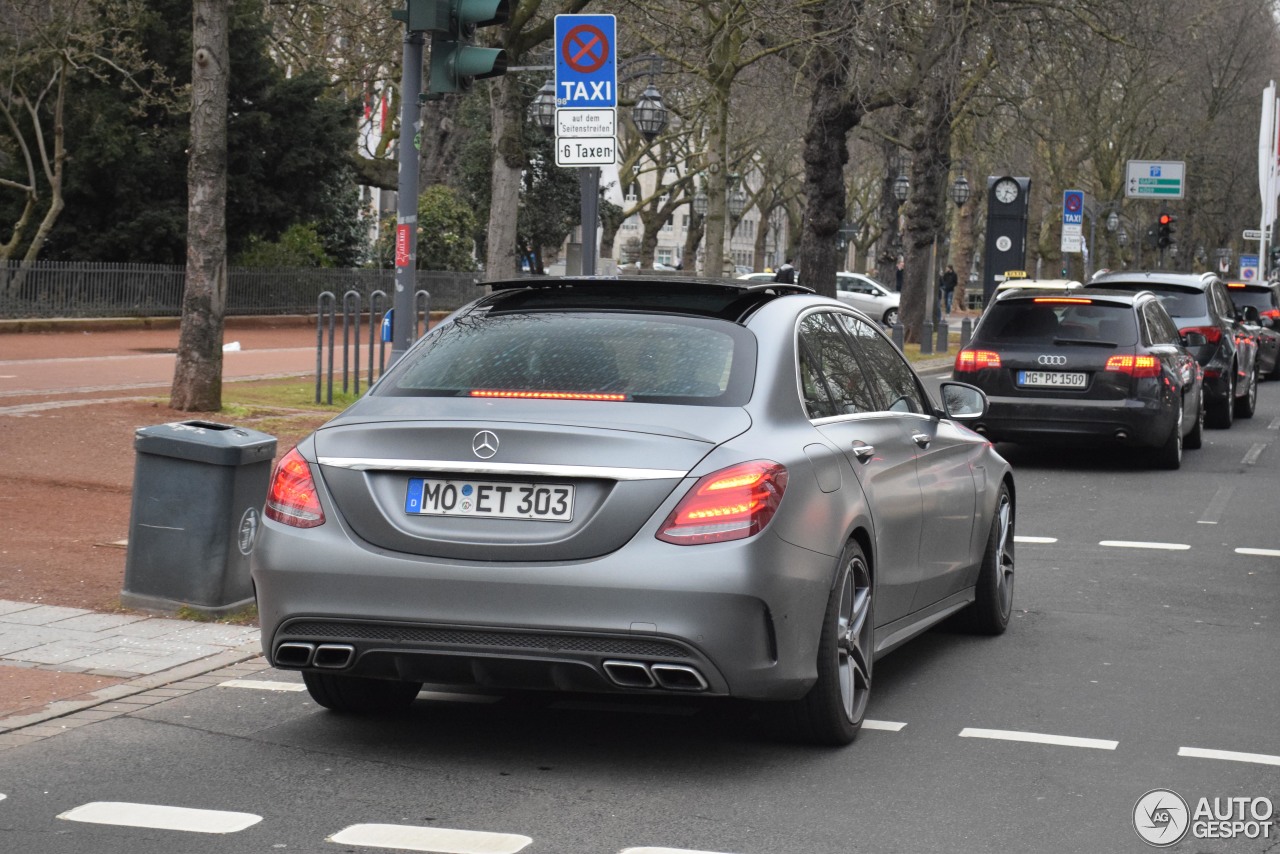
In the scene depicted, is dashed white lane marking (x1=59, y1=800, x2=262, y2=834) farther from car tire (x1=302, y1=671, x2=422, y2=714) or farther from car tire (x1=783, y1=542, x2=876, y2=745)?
car tire (x1=783, y1=542, x2=876, y2=745)

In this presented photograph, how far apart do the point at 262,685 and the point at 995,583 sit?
3.26 meters

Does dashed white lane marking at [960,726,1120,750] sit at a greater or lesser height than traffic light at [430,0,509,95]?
lesser

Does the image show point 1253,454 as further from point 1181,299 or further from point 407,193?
point 407,193

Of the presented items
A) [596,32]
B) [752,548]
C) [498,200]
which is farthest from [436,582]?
[498,200]

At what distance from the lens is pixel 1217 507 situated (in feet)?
45.2

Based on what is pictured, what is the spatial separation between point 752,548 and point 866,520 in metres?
0.92

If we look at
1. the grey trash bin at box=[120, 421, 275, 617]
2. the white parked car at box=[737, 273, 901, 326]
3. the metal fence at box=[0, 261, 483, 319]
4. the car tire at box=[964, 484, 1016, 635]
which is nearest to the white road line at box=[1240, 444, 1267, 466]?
the car tire at box=[964, 484, 1016, 635]

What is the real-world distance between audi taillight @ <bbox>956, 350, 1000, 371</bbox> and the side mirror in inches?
314

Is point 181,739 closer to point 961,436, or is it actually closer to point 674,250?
point 961,436

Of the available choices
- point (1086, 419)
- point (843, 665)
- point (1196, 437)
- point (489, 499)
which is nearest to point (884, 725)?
point (843, 665)

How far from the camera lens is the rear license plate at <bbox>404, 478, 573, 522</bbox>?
5535mm

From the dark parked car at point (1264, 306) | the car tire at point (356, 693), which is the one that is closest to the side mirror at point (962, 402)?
the car tire at point (356, 693)

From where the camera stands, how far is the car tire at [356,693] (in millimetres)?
6449

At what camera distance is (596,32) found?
13.9 meters
